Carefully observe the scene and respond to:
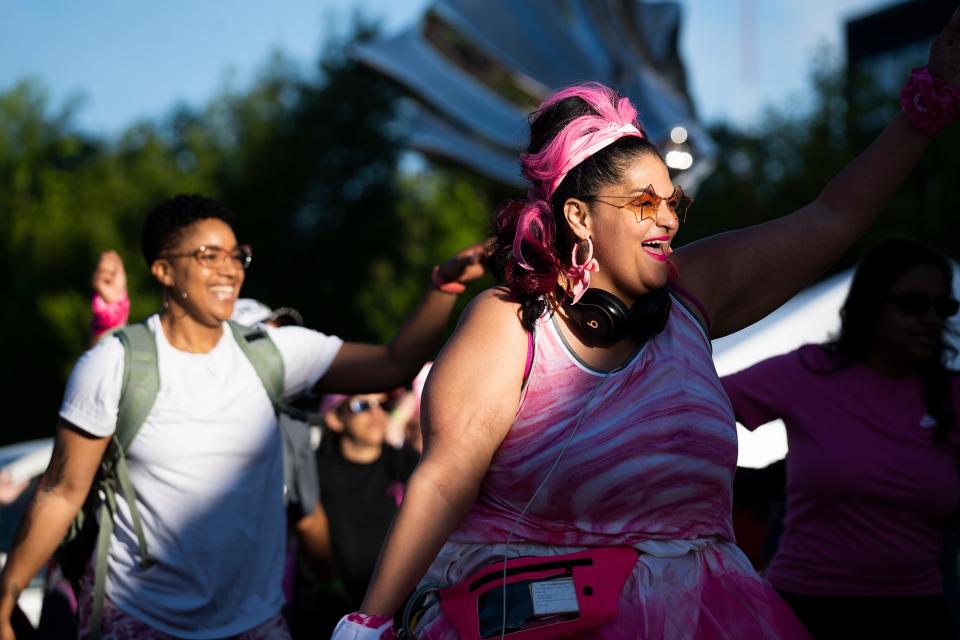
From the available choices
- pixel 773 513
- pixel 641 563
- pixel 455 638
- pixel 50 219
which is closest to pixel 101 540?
pixel 455 638

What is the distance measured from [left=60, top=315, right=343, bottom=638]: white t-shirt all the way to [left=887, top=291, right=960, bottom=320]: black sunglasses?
223 centimetres

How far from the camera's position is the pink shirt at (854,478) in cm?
403

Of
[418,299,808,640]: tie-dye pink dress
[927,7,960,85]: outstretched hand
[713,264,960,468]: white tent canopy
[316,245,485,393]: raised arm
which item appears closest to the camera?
[418,299,808,640]: tie-dye pink dress

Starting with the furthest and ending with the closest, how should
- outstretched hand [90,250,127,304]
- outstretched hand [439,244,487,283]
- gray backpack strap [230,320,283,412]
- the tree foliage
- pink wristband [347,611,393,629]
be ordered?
the tree foliage < outstretched hand [90,250,127,304] < gray backpack strap [230,320,283,412] < outstretched hand [439,244,487,283] < pink wristband [347,611,393,629]

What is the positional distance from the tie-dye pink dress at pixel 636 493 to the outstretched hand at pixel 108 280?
8.98ft

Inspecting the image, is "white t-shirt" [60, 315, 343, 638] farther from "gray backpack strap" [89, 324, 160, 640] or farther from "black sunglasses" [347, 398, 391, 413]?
"black sunglasses" [347, 398, 391, 413]

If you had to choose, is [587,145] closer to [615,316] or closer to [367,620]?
[615,316]

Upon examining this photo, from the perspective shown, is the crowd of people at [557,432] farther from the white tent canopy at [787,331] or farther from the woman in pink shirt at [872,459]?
the white tent canopy at [787,331]

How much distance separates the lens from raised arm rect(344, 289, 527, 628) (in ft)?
8.46

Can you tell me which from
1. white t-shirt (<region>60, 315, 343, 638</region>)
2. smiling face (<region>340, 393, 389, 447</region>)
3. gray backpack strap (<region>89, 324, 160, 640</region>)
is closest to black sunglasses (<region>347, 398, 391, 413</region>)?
smiling face (<region>340, 393, 389, 447</region>)

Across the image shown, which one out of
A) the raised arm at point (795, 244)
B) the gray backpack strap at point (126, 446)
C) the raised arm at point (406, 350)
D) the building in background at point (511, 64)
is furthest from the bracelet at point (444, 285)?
the building in background at point (511, 64)

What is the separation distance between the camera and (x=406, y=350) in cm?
408

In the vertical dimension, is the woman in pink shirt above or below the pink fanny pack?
below

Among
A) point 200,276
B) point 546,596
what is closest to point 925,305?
point 546,596
